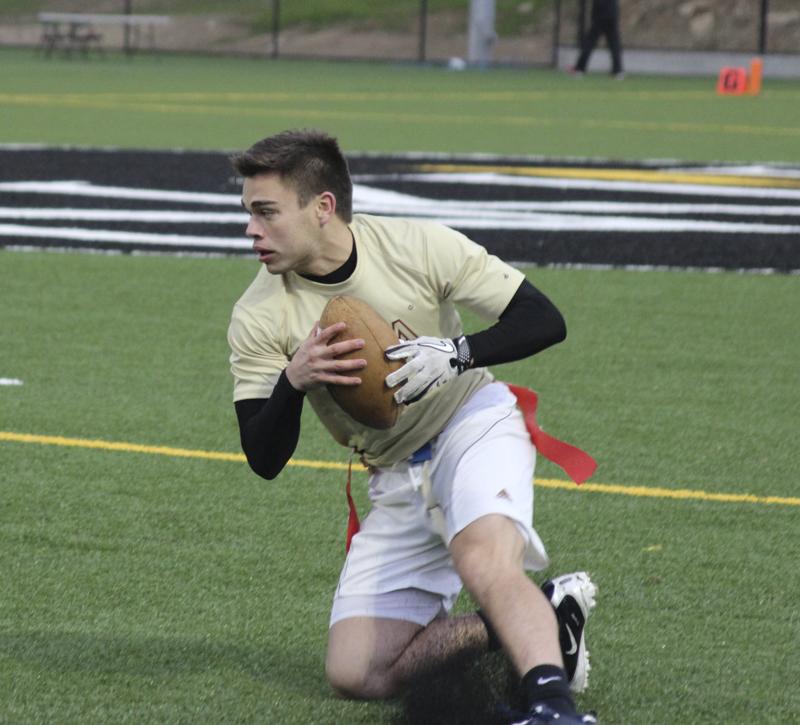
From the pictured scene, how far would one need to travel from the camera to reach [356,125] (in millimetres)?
21859

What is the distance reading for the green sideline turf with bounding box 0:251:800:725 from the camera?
464 cm

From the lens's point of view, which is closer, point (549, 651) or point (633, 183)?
point (549, 651)

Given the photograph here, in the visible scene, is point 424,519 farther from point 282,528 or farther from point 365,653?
point 282,528

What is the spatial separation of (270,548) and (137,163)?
458 inches

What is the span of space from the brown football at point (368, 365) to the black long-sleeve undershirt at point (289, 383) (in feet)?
0.44

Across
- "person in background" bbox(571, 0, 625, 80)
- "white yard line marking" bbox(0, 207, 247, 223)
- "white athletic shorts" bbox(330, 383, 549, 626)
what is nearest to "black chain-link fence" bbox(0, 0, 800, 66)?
"person in background" bbox(571, 0, 625, 80)

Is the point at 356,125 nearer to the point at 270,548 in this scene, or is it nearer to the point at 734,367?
the point at 734,367

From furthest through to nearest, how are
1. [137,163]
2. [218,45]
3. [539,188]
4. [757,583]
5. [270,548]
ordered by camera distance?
[218,45], [137,163], [539,188], [270,548], [757,583]

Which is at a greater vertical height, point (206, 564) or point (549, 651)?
point (549, 651)

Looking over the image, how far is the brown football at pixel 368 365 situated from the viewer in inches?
175

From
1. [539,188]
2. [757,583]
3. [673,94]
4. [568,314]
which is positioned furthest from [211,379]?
[673,94]

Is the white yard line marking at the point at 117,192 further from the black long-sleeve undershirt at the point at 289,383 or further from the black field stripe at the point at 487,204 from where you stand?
the black long-sleeve undershirt at the point at 289,383

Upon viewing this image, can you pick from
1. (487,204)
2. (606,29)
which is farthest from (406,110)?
(487,204)

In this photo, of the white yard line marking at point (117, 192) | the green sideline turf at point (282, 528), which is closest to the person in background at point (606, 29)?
the white yard line marking at point (117, 192)
